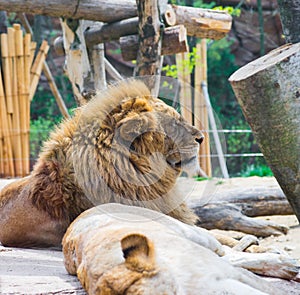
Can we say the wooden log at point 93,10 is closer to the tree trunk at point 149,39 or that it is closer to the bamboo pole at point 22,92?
the tree trunk at point 149,39

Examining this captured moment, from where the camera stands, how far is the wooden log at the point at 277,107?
3.07m

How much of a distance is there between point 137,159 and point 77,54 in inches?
137

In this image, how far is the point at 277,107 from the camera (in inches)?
123

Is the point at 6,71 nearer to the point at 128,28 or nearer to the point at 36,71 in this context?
the point at 36,71

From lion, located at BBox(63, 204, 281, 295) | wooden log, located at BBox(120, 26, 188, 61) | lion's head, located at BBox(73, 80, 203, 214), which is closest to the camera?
lion, located at BBox(63, 204, 281, 295)

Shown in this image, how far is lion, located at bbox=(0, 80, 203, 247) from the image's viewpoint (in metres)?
3.38

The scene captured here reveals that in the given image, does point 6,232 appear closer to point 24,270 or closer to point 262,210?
point 24,270

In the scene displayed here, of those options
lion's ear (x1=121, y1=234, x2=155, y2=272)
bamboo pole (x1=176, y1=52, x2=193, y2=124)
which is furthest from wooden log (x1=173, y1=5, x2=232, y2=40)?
lion's ear (x1=121, y1=234, x2=155, y2=272)

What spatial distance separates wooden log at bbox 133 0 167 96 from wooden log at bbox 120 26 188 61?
0.76 feet

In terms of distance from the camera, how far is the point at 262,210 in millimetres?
6094

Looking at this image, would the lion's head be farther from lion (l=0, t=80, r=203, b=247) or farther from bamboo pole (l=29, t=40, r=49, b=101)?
bamboo pole (l=29, t=40, r=49, b=101)

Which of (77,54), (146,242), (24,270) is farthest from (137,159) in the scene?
(77,54)

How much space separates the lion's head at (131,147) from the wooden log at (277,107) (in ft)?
1.62

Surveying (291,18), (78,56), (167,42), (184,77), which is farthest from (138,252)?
(184,77)
